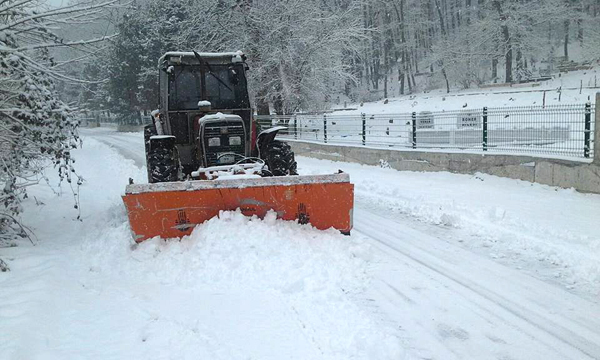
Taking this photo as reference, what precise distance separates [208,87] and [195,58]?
52 centimetres

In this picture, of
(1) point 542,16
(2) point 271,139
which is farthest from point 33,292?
(1) point 542,16

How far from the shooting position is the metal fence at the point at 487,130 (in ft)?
28.7

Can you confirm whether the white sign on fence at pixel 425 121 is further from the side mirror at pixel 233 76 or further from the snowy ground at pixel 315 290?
the side mirror at pixel 233 76

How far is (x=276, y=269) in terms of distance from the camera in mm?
4566

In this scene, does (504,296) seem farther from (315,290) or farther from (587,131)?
(587,131)

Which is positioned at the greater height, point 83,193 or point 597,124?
point 597,124

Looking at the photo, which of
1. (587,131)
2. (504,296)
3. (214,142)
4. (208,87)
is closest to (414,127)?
(587,131)

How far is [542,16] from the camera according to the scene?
42.4 m

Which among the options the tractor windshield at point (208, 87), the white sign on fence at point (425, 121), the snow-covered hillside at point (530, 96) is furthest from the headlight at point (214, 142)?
the snow-covered hillside at point (530, 96)

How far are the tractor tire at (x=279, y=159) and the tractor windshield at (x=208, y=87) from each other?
88 cm

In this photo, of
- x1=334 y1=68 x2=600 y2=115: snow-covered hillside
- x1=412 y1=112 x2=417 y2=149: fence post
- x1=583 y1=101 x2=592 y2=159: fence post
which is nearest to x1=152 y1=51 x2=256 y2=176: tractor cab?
x1=583 y1=101 x2=592 y2=159: fence post

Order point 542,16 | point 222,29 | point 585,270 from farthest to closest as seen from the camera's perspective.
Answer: point 542,16, point 222,29, point 585,270

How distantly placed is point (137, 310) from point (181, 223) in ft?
5.34

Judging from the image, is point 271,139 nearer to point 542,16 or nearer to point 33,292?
point 33,292
